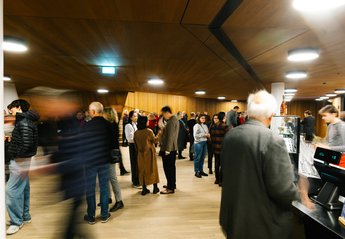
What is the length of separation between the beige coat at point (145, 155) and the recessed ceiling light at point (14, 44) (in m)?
2.19

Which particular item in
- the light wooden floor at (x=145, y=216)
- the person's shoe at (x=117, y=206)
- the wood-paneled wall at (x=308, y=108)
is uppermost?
the wood-paneled wall at (x=308, y=108)

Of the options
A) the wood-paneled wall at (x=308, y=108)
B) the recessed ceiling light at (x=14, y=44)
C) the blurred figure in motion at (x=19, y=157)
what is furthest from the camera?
the wood-paneled wall at (x=308, y=108)

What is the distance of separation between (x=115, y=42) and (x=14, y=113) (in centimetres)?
162

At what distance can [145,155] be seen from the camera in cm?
435

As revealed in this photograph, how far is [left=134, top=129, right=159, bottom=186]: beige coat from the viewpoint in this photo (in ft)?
14.2

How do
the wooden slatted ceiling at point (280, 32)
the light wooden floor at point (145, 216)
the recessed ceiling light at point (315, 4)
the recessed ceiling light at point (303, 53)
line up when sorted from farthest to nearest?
the recessed ceiling light at point (303, 53), the light wooden floor at point (145, 216), the wooden slatted ceiling at point (280, 32), the recessed ceiling light at point (315, 4)

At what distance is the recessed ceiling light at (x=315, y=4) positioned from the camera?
196cm

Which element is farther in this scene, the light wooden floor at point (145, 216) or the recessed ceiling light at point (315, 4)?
the light wooden floor at point (145, 216)

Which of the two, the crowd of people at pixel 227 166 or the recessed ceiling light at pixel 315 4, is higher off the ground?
the recessed ceiling light at pixel 315 4

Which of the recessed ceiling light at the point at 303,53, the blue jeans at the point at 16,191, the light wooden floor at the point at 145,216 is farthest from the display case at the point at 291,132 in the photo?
the blue jeans at the point at 16,191

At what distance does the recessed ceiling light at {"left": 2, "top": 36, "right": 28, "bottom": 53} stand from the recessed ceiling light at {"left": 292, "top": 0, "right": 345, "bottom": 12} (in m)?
3.41

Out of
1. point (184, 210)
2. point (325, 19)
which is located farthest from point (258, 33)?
point (184, 210)

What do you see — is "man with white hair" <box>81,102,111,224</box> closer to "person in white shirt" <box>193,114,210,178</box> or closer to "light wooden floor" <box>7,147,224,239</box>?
"light wooden floor" <box>7,147,224,239</box>

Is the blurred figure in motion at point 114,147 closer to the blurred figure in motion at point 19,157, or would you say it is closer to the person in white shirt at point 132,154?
the blurred figure in motion at point 19,157
